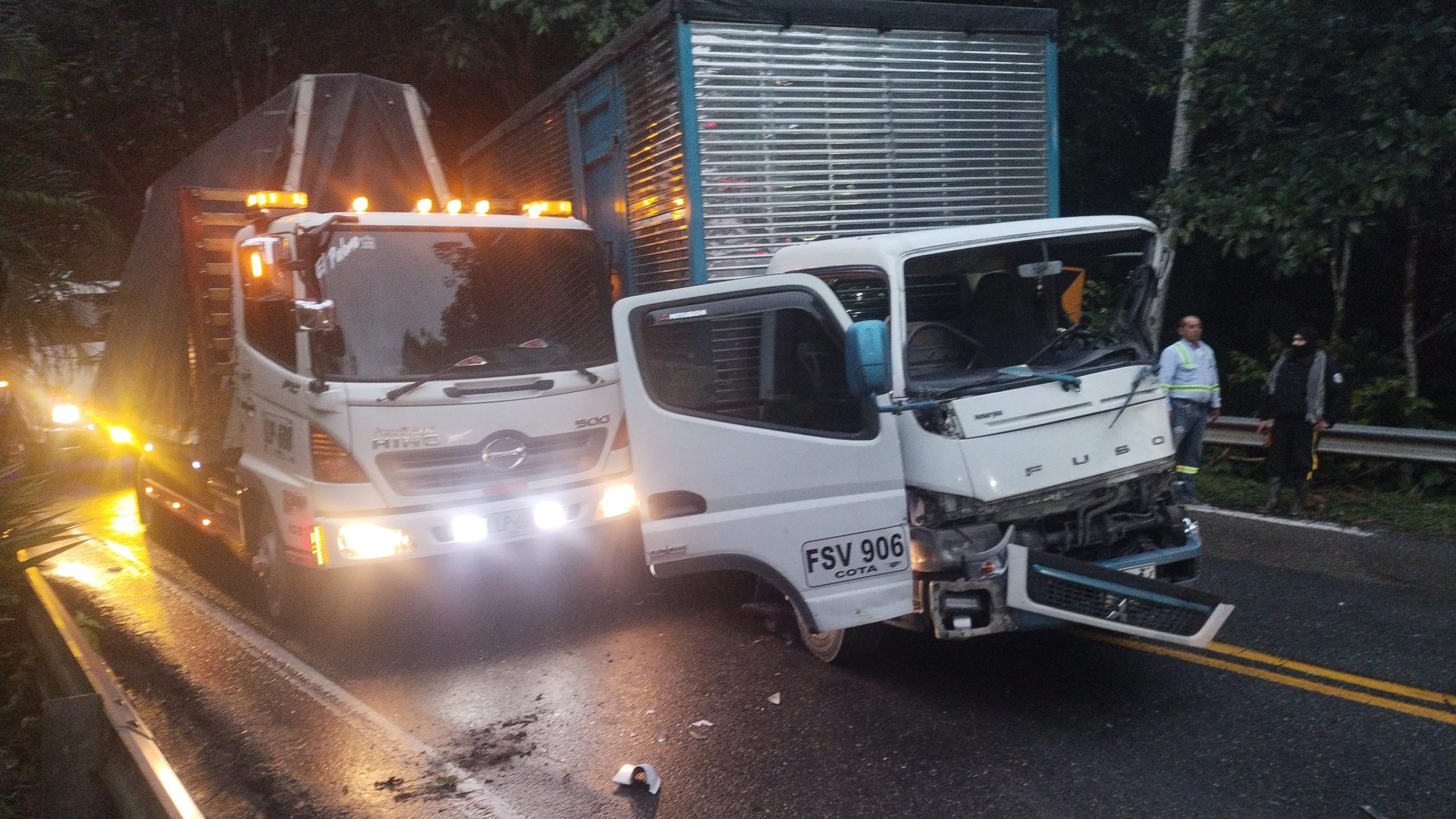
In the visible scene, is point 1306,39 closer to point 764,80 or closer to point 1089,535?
point 764,80

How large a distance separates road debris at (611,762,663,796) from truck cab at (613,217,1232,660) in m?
0.98

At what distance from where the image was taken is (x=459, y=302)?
21.5 feet

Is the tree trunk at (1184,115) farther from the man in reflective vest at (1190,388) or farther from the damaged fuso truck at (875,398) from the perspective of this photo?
the damaged fuso truck at (875,398)

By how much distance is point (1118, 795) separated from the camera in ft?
13.3

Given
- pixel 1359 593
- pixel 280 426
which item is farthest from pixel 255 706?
pixel 1359 593

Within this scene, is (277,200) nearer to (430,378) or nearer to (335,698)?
(430,378)

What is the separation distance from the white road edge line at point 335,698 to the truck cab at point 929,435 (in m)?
1.32

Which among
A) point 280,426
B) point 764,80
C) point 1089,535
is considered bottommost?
point 1089,535

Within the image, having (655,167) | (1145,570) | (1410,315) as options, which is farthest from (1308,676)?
(1410,315)

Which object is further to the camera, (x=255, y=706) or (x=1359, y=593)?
(x=1359, y=593)

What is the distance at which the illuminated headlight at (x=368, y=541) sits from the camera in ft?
19.8

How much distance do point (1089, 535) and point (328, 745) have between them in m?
3.60

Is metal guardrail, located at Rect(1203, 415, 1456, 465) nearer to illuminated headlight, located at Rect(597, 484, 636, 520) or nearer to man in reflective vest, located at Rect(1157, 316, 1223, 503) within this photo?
man in reflective vest, located at Rect(1157, 316, 1223, 503)

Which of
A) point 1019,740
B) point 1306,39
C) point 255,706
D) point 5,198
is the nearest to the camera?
point 1019,740
